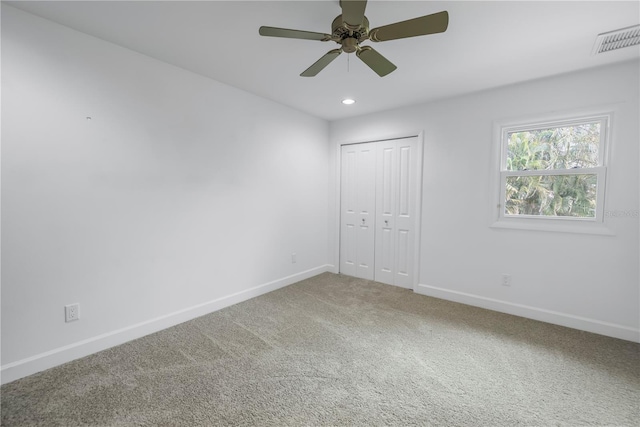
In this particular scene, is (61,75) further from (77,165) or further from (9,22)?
(77,165)

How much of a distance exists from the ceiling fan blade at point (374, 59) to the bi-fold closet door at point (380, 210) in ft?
6.02

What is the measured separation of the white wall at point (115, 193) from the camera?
74.4 inches

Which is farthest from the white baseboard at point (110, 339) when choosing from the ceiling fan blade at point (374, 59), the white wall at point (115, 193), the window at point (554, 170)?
the window at point (554, 170)

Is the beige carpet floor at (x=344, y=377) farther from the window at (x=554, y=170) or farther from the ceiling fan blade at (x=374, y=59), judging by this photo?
the ceiling fan blade at (x=374, y=59)

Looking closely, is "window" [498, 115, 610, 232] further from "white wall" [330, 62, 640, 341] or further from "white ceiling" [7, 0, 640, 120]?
"white ceiling" [7, 0, 640, 120]

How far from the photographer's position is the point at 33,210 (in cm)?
193

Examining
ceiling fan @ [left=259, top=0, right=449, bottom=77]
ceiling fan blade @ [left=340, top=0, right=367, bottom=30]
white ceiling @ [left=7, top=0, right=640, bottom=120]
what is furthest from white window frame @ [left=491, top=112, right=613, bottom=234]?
ceiling fan blade @ [left=340, top=0, right=367, bottom=30]

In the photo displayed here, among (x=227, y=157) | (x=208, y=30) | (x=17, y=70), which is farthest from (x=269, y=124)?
(x=17, y=70)

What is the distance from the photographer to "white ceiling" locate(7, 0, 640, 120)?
1.77m

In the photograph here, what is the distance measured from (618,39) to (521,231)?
172 cm

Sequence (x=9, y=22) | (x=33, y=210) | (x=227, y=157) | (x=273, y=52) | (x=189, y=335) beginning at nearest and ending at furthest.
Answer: (x=9, y=22) < (x=33, y=210) < (x=273, y=52) < (x=189, y=335) < (x=227, y=157)

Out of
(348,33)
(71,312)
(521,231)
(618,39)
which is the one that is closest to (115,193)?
(71,312)

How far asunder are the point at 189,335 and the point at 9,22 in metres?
2.58

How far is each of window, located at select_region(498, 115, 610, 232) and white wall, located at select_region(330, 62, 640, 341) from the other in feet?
0.37
